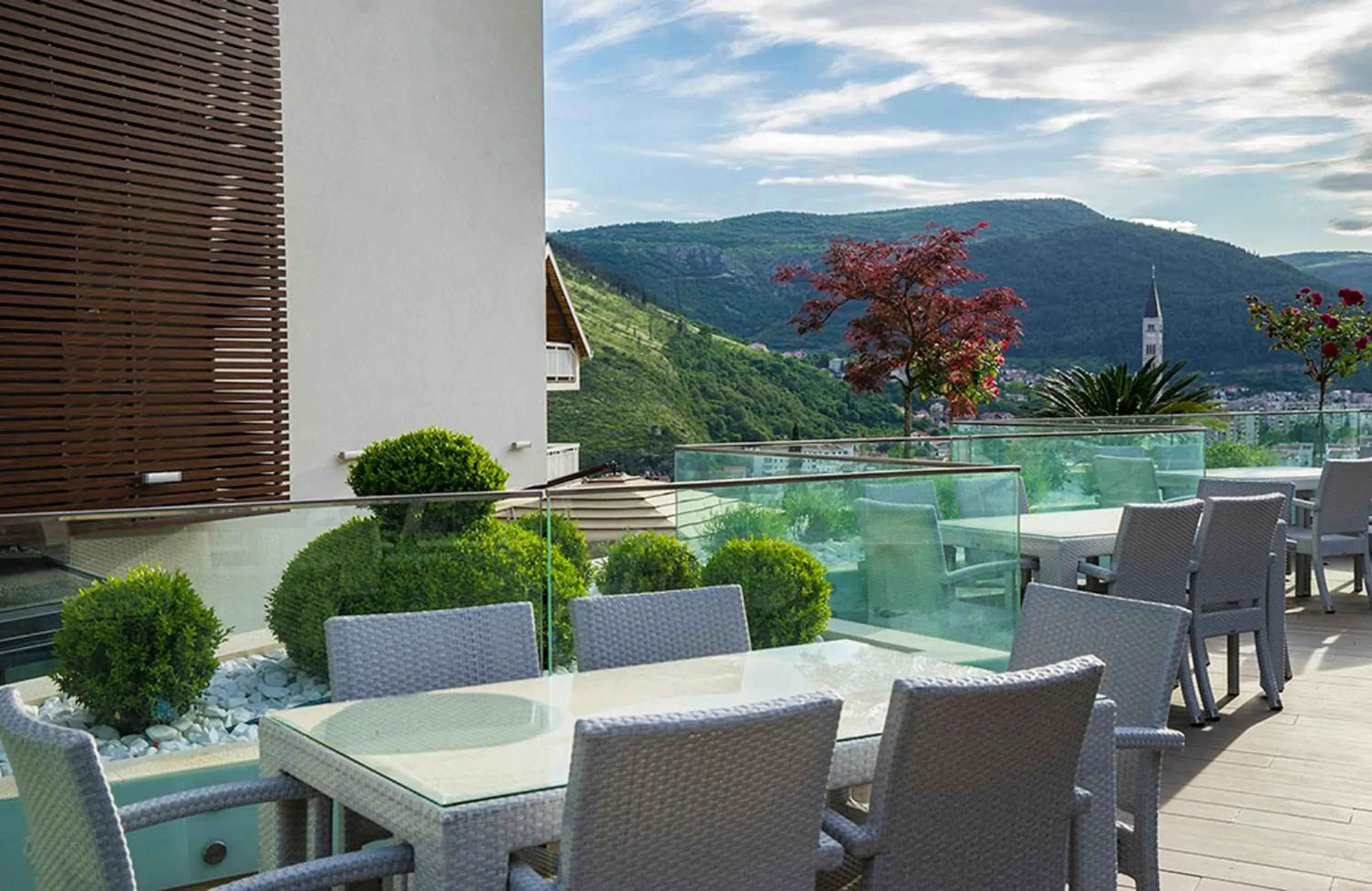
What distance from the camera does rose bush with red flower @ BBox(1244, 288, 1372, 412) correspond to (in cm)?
1074

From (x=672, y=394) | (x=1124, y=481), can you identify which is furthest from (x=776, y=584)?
(x=672, y=394)

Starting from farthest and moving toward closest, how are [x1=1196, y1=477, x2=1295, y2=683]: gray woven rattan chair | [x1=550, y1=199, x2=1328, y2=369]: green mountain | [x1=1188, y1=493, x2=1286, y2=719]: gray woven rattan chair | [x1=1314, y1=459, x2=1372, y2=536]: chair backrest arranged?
[x1=550, y1=199, x2=1328, y2=369]: green mountain < [x1=1314, y1=459, x2=1372, y2=536]: chair backrest < [x1=1196, y1=477, x2=1295, y2=683]: gray woven rattan chair < [x1=1188, y1=493, x2=1286, y2=719]: gray woven rattan chair

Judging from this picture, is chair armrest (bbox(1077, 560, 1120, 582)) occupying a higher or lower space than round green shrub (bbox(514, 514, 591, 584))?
lower

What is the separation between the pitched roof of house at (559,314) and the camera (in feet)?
79.0

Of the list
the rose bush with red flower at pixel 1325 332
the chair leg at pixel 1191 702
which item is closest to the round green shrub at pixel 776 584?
the chair leg at pixel 1191 702

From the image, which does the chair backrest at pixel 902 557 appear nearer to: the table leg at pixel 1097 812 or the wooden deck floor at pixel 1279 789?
the wooden deck floor at pixel 1279 789

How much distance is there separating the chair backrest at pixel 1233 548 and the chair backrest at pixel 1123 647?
2564 millimetres

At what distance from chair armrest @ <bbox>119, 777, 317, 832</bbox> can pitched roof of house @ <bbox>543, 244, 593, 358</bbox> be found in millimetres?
21221

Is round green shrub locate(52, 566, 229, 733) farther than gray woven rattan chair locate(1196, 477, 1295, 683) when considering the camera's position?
No

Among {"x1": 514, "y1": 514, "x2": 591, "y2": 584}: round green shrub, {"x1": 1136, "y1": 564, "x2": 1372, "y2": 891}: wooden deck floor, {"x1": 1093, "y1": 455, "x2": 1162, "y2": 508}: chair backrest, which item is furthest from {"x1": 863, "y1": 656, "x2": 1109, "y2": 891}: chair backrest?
{"x1": 1093, "y1": 455, "x2": 1162, "y2": 508}: chair backrest

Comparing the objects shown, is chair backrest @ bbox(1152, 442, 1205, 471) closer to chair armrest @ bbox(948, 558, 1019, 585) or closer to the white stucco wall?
chair armrest @ bbox(948, 558, 1019, 585)

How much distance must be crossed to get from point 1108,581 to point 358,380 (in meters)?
7.17

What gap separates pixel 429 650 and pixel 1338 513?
6.35 meters

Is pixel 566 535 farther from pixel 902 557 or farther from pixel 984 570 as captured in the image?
pixel 984 570
